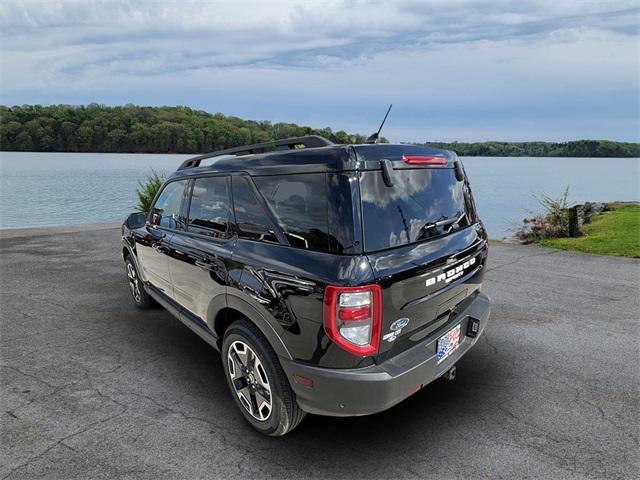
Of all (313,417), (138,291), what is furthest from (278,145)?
(138,291)

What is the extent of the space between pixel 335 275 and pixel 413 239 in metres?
0.64

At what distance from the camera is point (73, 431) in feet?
9.48

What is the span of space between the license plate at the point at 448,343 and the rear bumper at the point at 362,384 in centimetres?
16

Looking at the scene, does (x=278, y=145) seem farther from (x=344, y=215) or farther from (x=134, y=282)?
(x=134, y=282)

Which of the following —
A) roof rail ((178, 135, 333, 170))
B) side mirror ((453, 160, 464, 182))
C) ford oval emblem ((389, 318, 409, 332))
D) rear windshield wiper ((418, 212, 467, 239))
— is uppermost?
roof rail ((178, 135, 333, 170))

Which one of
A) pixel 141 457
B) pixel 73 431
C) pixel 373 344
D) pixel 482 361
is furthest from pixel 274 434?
pixel 482 361

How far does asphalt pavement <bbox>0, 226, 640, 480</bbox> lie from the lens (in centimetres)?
254

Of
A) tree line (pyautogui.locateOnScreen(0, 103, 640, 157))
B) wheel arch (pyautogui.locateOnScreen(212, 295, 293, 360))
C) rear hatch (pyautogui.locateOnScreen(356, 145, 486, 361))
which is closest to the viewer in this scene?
rear hatch (pyautogui.locateOnScreen(356, 145, 486, 361))

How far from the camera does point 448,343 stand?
2.84 m

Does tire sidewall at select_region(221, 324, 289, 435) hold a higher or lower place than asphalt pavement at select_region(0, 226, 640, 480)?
higher

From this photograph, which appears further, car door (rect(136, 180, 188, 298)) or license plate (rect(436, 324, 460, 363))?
car door (rect(136, 180, 188, 298))

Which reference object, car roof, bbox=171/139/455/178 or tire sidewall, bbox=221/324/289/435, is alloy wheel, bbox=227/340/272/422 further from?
car roof, bbox=171/139/455/178

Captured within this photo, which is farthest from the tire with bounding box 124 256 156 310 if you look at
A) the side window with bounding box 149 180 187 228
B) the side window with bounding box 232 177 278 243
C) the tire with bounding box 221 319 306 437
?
the side window with bounding box 232 177 278 243

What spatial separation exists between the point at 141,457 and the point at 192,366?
1.27 m
